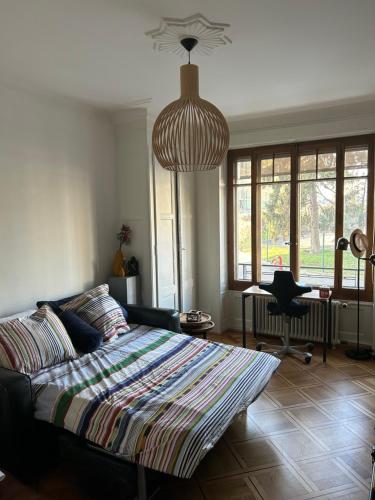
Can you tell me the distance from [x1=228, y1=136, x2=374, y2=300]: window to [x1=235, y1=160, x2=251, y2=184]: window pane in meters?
0.01

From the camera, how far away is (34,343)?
2512 mm

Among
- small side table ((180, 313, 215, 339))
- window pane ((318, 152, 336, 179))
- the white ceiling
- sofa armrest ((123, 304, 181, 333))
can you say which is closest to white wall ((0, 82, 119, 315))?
the white ceiling

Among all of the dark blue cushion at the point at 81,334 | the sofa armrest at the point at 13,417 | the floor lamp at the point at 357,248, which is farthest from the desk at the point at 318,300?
the sofa armrest at the point at 13,417

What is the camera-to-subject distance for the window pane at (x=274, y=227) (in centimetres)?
454

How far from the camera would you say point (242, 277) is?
4.92 m

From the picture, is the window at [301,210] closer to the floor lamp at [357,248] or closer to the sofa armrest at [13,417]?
the floor lamp at [357,248]

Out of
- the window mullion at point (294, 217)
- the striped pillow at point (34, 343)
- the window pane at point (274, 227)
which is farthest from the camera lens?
the window pane at point (274, 227)

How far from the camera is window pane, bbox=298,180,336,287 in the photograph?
170 inches

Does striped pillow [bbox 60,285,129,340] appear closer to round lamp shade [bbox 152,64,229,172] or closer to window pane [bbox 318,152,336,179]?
round lamp shade [bbox 152,64,229,172]

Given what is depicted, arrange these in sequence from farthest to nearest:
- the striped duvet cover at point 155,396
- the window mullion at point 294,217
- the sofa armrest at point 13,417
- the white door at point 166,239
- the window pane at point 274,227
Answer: the window pane at point 274,227, the window mullion at point 294,217, the white door at point 166,239, the sofa armrest at point 13,417, the striped duvet cover at point 155,396

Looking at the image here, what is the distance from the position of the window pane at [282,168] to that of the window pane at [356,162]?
66 centimetres

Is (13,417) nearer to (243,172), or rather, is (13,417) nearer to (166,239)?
(166,239)

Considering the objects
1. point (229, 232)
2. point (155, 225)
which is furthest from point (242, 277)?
point (155, 225)

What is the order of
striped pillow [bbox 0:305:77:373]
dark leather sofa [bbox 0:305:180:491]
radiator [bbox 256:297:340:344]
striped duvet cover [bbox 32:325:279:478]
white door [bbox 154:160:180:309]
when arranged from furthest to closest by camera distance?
radiator [bbox 256:297:340:344] < white door [bbox 154:160:180:309] < striped pillow [bbox 0:305:77:373] < dark leather sofa [bbox 0:305:180:491] < striped duvet cover [bbox 32:325:279:478]
